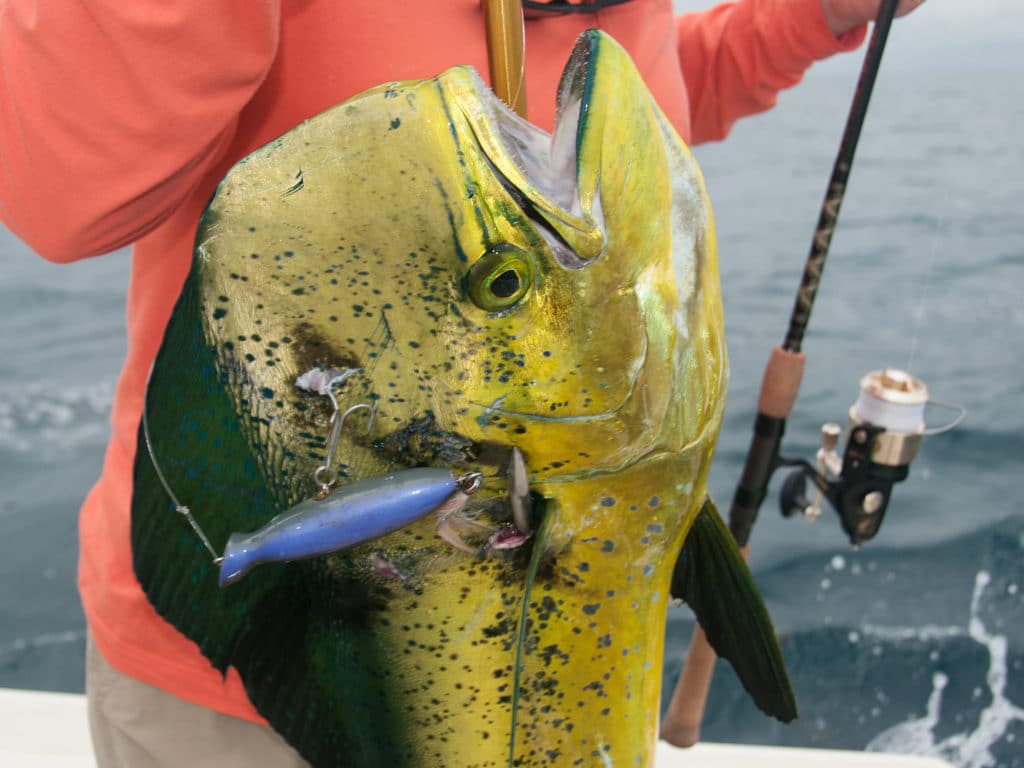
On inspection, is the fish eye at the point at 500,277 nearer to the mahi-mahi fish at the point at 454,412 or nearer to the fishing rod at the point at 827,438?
the mahi-mahi fish at the point at 454,412

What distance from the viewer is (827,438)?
7.66 feet

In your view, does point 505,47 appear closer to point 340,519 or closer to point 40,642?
point 340,519

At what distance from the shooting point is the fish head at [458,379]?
86 cm

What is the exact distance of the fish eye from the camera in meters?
0.87

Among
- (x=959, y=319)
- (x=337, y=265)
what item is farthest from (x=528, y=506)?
(x=959, y=319)

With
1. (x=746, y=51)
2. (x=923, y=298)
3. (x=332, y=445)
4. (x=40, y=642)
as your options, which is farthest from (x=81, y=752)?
(x=923, y=298)

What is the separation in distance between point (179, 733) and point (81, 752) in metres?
1.38

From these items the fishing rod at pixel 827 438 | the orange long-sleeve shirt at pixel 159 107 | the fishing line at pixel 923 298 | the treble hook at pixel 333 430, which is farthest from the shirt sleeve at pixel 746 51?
the fishing line at pixel 923 298

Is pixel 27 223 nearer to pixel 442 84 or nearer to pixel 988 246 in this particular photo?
pixel 442 84

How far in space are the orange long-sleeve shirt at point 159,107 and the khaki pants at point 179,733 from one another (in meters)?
0.05

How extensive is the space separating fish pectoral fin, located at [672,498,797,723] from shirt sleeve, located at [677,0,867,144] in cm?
135

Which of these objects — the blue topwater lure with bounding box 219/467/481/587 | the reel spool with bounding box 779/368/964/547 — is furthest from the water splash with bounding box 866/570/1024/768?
the blue topwater lure with bounding box 219/467/481/587

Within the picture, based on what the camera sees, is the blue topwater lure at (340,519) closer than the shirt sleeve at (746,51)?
Yes

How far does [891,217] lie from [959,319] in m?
3.24
